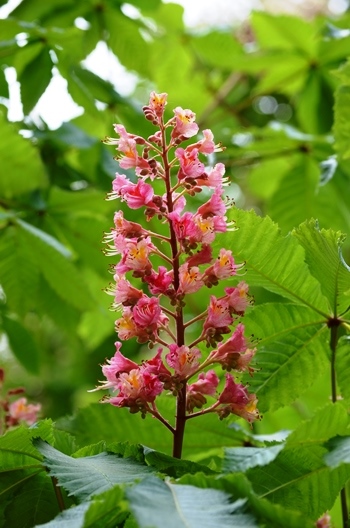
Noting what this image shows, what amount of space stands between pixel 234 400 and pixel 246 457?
18 centimetres

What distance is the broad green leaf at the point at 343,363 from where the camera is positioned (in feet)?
3.10

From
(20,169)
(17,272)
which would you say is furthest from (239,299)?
(20,169)

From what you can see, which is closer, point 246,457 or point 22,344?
point 246,457

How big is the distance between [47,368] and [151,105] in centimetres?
330

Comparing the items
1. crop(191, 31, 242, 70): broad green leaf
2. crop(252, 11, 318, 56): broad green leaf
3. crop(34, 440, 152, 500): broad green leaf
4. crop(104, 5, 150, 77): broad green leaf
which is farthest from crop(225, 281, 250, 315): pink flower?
crop(191, 31, 242, 70): broad green leaf

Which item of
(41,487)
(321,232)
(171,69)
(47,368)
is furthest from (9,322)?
(47,368)

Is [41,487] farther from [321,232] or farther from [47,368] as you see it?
[47,368]

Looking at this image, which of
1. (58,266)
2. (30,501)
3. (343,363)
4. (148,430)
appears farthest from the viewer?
(58,266)

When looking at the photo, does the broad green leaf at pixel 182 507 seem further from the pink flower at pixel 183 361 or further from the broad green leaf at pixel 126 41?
the broad green leaf at pixel 126 41

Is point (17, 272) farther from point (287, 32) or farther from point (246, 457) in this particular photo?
point (287, 32)

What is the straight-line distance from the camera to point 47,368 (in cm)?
407

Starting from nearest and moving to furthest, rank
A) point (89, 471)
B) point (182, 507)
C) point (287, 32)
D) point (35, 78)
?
1. point (182, 507)
2. point (89, 471)
3. point (35, 78)
4. point (287, 32)

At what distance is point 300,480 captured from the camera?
2.56 feet

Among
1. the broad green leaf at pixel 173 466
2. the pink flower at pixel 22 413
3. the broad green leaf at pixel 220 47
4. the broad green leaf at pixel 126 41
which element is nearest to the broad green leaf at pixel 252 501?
the broad green leaf at pixel 173 466
